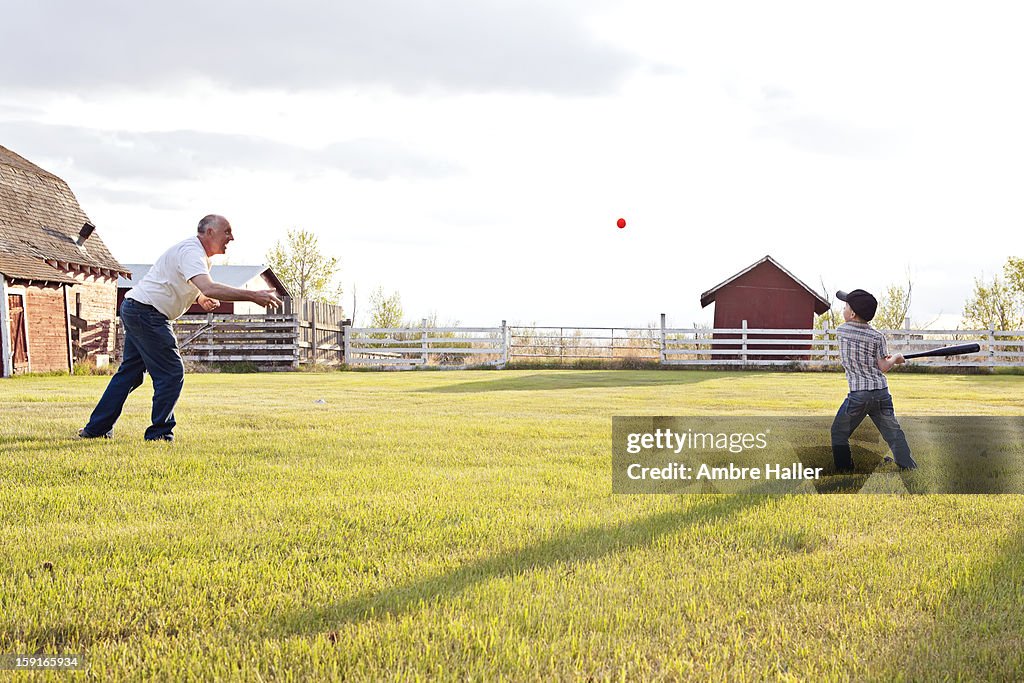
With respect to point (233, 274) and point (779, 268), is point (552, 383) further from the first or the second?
point (233, 274)

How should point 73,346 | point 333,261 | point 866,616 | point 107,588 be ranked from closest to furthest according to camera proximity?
A: point 866,616, point 107,588, point 73,346, point 333,261

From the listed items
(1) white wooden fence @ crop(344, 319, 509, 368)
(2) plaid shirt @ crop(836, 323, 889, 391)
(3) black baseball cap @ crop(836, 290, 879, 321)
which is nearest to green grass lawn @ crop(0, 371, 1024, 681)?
(2) plaid shirt @ crop(836, 323, 889, 391)

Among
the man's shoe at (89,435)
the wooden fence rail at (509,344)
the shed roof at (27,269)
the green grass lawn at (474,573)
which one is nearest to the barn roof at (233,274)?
the wooden fence rail at (509,344)

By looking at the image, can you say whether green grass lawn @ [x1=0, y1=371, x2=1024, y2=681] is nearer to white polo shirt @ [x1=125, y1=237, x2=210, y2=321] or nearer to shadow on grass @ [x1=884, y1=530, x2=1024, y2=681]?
shadow on grass @ [x1=884, y1=530, x2=1024, y2=681]

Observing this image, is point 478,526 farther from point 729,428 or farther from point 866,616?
point 729,428

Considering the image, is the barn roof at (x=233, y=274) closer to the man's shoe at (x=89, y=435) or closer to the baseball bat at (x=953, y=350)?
the man's shoe at (x=89, y=435)

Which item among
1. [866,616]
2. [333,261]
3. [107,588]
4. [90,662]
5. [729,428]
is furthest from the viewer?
[333,261]

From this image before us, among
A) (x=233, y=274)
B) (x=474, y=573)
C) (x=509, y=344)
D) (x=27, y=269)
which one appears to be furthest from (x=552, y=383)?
(x=233, y=274)

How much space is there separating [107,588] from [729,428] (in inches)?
288

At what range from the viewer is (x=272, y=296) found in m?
6.76

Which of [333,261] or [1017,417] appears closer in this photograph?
[1017,417]

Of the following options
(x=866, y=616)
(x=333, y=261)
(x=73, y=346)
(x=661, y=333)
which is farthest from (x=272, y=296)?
(x=333, y=261)

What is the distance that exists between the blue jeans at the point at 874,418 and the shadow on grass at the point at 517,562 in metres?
1.69

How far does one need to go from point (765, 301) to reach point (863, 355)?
26723 mm
